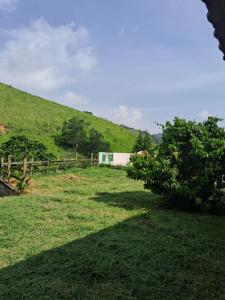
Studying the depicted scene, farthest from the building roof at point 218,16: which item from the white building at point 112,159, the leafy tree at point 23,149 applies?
the white building at point 112,159

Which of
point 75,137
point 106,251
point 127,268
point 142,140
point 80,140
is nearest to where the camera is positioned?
point 127,268

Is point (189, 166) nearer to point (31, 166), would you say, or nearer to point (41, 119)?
point (31, 166)

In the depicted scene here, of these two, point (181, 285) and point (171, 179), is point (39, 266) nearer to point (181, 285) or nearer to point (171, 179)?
point (181, 285)

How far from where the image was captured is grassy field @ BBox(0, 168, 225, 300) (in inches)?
307

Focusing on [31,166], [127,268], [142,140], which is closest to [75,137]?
[142,140]

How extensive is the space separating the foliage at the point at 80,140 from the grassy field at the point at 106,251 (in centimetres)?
3268

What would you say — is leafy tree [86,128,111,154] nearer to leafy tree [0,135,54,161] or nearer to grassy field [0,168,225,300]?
leafy tree [0,135,54,161]

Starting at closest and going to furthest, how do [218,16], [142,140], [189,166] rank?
[218,16]
[189,166]
[142,140]

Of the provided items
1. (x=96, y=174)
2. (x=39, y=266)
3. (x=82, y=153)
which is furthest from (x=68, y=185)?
(x=82, y=153)

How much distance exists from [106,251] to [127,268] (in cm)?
110

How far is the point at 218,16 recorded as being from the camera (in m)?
3.61

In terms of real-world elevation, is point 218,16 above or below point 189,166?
above

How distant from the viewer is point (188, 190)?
51.2 feet

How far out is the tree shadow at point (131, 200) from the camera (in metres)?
16.4
